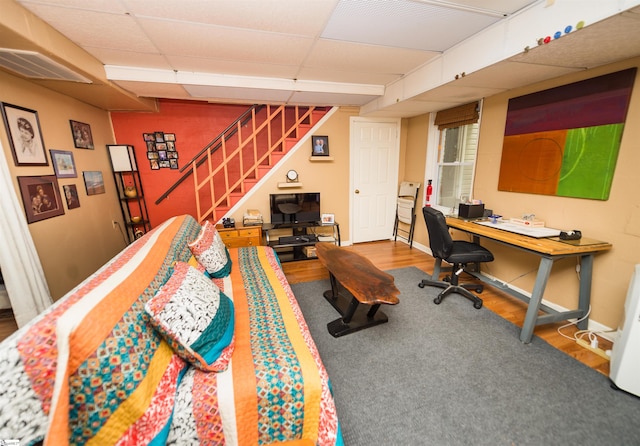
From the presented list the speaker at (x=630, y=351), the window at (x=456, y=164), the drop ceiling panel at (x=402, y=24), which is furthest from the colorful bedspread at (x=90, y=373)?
the window at (x=456, y=164)

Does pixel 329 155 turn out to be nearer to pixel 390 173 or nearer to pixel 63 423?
pixel 390 173

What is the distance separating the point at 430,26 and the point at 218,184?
127 inches

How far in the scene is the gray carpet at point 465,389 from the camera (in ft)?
4.27

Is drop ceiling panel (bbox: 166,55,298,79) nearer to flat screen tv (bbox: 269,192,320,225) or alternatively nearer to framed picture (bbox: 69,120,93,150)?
framed picture (bbox: 69,120,93,150)

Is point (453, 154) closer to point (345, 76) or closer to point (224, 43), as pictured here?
point (345, 76)

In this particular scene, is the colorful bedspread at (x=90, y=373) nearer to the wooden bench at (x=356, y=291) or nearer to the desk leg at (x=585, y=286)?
the wooden bench at (x=356, y=291)

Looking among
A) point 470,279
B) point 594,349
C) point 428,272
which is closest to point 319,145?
point 428,272

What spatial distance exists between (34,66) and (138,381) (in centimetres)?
253

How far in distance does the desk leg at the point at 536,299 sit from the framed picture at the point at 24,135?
165 inches

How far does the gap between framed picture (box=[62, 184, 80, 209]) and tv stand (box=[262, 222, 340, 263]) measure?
205cm

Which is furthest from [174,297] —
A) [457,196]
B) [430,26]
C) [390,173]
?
[390,173]

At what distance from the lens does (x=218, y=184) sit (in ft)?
12.6

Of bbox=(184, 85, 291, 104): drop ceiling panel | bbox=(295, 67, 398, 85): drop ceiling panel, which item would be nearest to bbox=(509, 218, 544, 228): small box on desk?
bbox=(295, 67, 398, 85): drop ceiling panel

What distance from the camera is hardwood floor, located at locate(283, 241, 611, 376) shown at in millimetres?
1843
